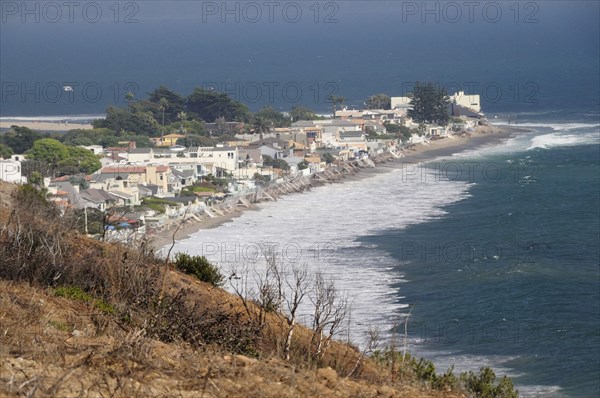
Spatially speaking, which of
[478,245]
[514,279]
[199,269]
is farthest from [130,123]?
[199,269]

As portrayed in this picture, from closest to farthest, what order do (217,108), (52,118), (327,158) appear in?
1. (327,158)
2. (217,108)
3. (52,118)

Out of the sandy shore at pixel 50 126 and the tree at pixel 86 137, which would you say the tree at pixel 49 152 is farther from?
the sandy shore at pixel 50 126

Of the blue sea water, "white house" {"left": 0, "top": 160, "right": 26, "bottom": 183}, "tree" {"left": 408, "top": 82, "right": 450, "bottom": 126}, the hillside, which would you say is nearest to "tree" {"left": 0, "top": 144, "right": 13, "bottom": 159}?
"white house" {"left": 0, "top": 160, "right": 26, "bottom": 183}

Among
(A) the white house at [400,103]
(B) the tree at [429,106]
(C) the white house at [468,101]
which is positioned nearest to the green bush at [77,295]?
(B) the tree at [429,106]

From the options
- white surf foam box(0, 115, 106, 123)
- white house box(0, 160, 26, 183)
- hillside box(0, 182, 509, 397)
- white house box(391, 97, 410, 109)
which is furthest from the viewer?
white surf foam box(0, 115, 106, 123)

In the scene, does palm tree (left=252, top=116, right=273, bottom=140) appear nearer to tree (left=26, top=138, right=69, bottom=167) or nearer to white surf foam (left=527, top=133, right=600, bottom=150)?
white surf foam (left=527, top=133, right=600, bottom=150)

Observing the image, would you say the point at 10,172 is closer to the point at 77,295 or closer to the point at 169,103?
the point at 77,295

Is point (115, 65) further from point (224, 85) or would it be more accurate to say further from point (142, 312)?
point (142, 312)
